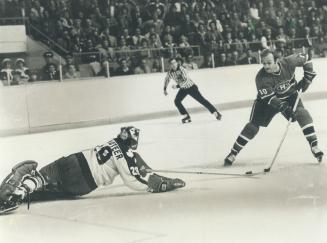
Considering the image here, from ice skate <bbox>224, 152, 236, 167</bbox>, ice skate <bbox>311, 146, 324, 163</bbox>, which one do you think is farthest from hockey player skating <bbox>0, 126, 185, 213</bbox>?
ice skate <bbox>311, 146, 324, 163</bbox>

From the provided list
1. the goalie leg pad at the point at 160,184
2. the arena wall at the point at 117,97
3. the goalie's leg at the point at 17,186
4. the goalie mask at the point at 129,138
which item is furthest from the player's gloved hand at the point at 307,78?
the goalie's leg at the point at 17,186

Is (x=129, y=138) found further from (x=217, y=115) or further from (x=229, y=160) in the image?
(x=217, y=115)

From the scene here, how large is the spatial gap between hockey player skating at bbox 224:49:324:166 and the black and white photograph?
1cm

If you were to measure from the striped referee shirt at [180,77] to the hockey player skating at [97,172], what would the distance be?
2996mm

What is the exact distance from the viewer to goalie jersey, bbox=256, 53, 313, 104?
4539mm

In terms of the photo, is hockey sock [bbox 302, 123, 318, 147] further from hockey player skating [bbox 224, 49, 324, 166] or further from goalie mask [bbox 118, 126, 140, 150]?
goalie mask [bbox 118, 126, 140, 150]

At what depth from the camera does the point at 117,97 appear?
6.95 metres

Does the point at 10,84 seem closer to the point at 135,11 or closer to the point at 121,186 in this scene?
the point at 135,11

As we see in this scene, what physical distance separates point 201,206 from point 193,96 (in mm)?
3195

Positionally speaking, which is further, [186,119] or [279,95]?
[186,119]

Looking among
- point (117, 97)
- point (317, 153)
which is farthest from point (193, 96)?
point (317, 153)

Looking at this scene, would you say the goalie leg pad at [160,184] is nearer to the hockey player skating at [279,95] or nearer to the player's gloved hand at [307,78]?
the hockey player skating at [279,95]

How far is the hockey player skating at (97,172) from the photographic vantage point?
3770 millimetres

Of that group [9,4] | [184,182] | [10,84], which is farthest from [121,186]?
[10,84]
